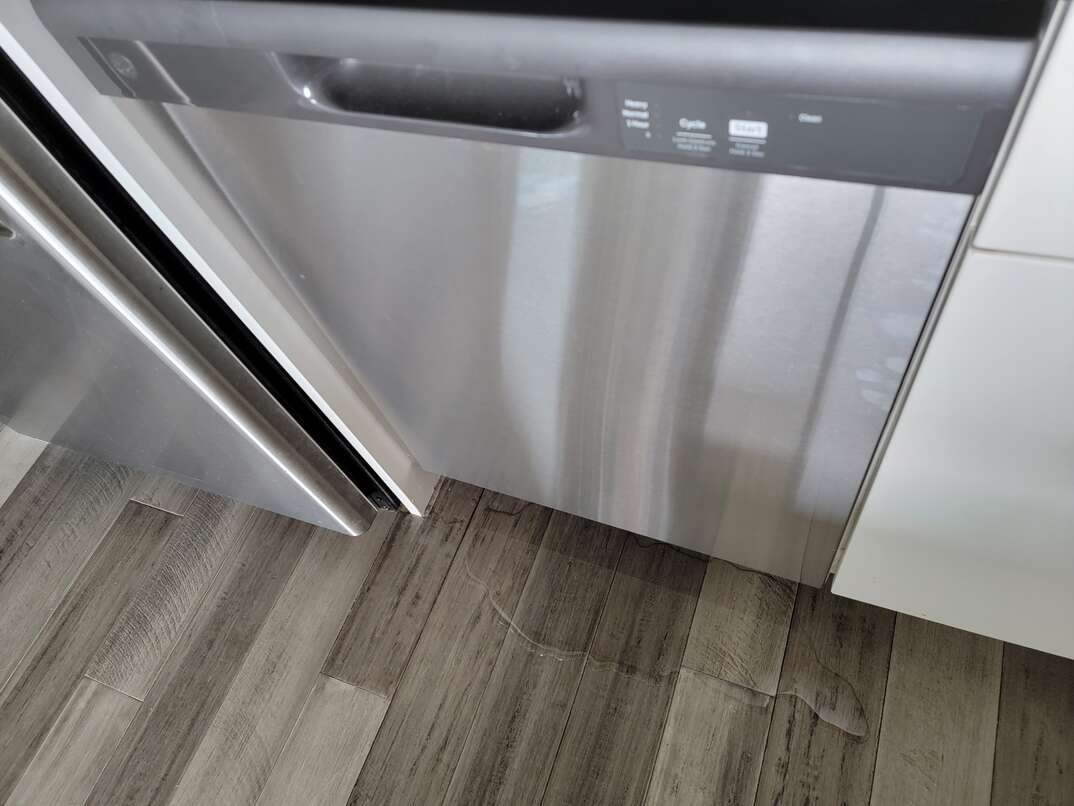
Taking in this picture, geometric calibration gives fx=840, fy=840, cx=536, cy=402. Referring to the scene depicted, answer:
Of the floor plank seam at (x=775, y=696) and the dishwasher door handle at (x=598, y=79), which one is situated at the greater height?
the dishwasher door handle at (x=598, y=79)

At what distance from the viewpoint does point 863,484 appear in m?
0.81

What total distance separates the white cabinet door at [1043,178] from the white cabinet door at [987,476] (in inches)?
0.7

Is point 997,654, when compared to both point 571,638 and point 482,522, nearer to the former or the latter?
point 571,638

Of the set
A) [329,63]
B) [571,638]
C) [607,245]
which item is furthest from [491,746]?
[329,63]

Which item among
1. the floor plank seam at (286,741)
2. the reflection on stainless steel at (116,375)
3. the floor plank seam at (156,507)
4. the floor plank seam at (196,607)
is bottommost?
the floor plank seam at (286,741)

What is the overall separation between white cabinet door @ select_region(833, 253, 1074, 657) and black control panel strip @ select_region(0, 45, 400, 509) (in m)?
0.71

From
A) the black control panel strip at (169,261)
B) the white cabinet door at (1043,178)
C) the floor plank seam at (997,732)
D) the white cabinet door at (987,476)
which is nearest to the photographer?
the white cabinet door at (1043,178)

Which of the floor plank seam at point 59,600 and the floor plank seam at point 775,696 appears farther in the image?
the floor plank seam at point 59,600

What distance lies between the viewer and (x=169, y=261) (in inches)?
35.4

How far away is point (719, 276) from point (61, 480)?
1.38 metres

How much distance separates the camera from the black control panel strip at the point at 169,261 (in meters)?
0.73

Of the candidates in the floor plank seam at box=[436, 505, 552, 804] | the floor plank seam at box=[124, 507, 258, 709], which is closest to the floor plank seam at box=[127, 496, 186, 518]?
the floor plank seam at box=[124, 507, 258, 709]

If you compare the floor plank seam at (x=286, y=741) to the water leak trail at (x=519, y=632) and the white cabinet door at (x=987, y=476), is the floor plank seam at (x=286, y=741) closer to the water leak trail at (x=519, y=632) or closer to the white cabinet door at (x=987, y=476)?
the water leak trail at (x=519, y=632)

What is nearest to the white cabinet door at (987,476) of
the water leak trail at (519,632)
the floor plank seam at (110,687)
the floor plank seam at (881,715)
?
the floor plank seam at (881,715)
